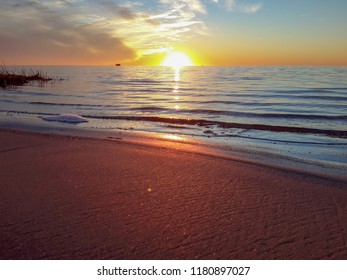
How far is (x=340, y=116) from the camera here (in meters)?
19.4

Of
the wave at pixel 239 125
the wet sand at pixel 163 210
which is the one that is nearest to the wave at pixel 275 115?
the wave at pixel 239 125

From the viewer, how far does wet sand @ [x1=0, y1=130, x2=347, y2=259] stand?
3.66 meters

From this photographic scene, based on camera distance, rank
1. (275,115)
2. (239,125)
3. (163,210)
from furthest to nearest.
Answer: (275,115) → (239,125) → (163,210)

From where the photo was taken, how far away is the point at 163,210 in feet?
15.1

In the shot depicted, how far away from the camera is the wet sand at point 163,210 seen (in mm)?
3656

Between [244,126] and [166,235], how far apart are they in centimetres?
1250

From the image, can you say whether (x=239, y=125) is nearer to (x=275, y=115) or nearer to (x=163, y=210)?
(x=275, y=115)

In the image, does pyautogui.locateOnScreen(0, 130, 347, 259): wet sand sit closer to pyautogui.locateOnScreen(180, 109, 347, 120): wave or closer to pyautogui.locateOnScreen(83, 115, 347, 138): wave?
pyautogui.locateOnScreen(83, 115, 347, 138): wave

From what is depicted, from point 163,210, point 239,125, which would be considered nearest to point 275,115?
point 239,125

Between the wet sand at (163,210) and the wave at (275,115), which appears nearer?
the wet sand at (163,210)

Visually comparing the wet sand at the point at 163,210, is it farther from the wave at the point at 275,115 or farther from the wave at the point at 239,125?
the wave at the point at 275,115

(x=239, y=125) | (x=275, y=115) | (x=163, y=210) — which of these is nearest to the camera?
(x=163, y=210)

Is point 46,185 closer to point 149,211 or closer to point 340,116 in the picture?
point 149,211

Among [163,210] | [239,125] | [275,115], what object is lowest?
[163,210]
